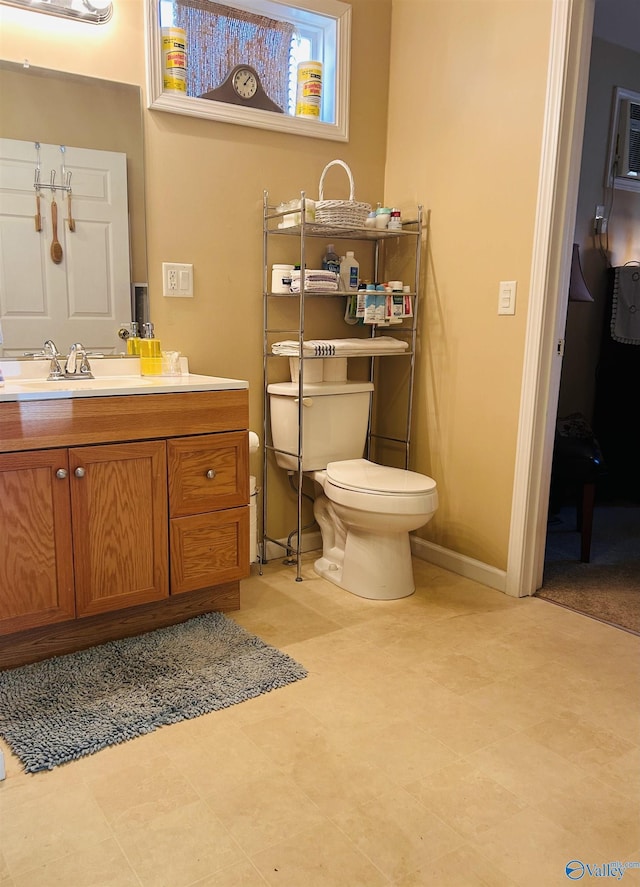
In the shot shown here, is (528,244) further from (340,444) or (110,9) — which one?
(110,9)

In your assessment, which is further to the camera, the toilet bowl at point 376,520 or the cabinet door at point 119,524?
the toilet bowl at point 376,520

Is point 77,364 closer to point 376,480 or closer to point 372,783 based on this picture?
point 376,480

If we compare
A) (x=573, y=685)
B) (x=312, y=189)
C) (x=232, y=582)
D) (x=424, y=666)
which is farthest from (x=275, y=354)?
(x=573, y=685)

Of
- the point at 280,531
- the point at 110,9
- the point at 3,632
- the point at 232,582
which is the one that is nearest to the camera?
the point at 3,632

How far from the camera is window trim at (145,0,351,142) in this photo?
90.7 inches

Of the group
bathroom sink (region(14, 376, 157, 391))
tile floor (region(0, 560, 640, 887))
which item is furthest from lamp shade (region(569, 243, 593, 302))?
bathroom sink (region(14, 376, 157, 391))

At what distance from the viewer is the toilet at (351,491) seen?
236 cm

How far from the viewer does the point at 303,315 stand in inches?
102

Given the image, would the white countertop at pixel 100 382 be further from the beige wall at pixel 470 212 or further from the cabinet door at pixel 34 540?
the beige wall at pixel 470 212

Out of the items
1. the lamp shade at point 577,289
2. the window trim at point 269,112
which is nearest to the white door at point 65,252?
the window trim at point 269,112

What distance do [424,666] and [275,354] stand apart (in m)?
1.33

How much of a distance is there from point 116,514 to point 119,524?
3cm

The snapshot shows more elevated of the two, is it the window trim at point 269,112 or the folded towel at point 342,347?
the window trim at point 269,112

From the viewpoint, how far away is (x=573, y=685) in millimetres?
1913
